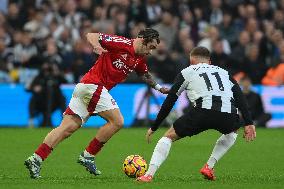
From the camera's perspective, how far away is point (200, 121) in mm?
10609

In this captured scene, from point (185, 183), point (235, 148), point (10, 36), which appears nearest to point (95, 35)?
point (185, 183)

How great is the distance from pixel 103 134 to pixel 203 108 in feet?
5.42

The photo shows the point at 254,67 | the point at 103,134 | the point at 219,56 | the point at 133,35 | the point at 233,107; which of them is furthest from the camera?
the point at 133,35

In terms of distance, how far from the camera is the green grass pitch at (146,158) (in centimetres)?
1059

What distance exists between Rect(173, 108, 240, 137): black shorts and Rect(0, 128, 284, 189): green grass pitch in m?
0.64

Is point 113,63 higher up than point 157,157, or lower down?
higher up

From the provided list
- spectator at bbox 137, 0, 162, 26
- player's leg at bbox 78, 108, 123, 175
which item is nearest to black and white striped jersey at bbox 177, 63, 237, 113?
player's leg at bbox 78, 108, 123, 175

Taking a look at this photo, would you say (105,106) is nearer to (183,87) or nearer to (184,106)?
(183,87)

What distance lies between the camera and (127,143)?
1684 centimetres

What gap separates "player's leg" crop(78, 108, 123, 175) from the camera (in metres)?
11.5

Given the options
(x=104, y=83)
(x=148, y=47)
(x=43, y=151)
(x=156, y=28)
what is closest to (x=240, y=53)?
(x=156, y=28)

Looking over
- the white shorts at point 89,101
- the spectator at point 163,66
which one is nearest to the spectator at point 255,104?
the spectator at point 163,66

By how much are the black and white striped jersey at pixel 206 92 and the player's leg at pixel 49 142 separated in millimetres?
1235

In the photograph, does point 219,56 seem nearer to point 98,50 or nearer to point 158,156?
point 98,50
